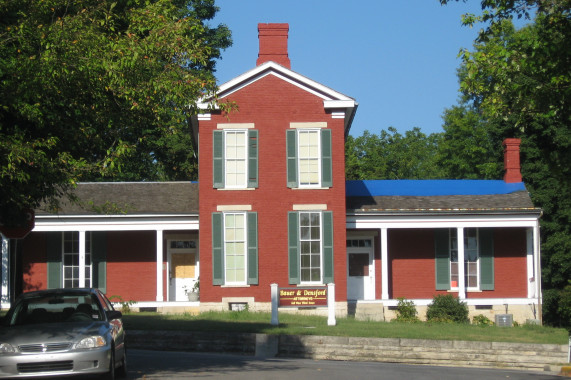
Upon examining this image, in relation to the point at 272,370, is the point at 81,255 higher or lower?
higher

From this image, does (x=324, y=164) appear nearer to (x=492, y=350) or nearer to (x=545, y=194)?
(x=492, y=350)

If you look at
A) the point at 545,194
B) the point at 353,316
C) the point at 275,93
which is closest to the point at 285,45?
the point at 275,93

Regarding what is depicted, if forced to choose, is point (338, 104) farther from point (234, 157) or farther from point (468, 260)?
point (468, 260)

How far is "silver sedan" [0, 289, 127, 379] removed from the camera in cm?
1128

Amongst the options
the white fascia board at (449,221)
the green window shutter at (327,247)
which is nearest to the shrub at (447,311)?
the white fascia board at (449,221)

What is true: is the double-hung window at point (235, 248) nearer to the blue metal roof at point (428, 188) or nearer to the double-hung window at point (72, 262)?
the blue metal roof at point (428, 188)

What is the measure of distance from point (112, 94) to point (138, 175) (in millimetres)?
31561

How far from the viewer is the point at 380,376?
1477cm

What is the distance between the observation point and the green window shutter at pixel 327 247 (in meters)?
27.5


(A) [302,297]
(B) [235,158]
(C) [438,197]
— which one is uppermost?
(B) [235,158]

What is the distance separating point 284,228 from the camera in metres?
27.8

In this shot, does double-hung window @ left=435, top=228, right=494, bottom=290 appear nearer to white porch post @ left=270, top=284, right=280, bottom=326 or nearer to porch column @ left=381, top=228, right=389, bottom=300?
porch column @ left=381, top=228, right=389, bottom=300

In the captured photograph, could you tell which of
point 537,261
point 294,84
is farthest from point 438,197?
point 294,84

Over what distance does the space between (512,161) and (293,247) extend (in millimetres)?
10774
